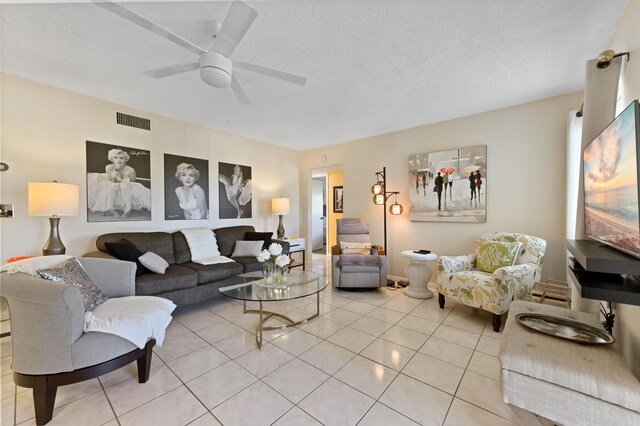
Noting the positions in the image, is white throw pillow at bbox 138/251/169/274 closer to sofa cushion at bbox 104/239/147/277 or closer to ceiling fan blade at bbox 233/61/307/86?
sofa cushion at bbox 104/239/147/277

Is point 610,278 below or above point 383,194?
below

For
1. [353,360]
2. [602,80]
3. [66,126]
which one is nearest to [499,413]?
[353,360]

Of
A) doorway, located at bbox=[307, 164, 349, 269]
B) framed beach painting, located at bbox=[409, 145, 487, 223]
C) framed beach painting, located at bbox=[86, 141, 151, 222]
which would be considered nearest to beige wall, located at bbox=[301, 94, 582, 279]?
framed beach painting, located at bbox=[409, 145, 487, 223]

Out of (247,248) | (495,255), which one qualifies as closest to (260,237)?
(247,248)

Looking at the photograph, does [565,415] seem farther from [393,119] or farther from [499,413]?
[393,119]

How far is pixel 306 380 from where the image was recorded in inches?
66.8

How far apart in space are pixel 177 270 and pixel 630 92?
4050 millimetres

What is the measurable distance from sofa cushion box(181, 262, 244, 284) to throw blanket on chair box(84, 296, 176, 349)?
99 cm

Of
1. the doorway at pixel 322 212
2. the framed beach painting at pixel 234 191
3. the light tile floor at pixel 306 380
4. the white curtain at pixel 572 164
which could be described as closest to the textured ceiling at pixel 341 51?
the white curtain at pixel 572 164

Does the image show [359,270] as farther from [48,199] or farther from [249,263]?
[48,199]

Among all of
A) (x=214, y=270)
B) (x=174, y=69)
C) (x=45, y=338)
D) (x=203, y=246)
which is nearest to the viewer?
(x=45, y=338)

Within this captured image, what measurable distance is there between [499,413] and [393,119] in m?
3.31

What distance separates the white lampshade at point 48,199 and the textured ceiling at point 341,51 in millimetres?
1100

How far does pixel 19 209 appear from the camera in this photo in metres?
2.46
